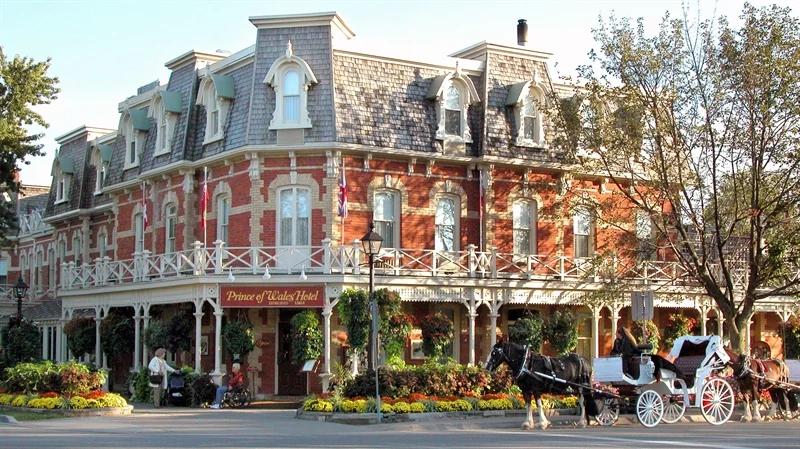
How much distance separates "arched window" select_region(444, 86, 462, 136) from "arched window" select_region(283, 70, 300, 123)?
14.8ft

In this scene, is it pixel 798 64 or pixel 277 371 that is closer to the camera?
pixel 798 64

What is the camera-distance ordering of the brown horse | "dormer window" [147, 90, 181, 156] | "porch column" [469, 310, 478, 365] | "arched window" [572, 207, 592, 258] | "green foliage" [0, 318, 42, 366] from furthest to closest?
1. "green foliage" [0, 318, 42, 366]
2. "arched window" [572, 207, 592, 258]
3. "dormer window" [147, 90, 181, 156]
4. "porch column" [469, 310, 478, 365]
5. the brown horse

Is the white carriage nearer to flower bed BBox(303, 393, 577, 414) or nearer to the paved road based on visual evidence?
the paved road

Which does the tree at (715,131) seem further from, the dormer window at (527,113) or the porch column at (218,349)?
the porch column at (218,349)

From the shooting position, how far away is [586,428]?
71.7ft

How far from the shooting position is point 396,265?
101 ft

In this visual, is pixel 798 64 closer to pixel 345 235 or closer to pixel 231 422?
pixel 345 235

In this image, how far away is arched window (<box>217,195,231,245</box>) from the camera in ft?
110

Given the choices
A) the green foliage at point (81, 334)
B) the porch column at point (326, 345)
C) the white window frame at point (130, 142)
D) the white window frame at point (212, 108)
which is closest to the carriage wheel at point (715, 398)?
the porch column at point (326, 345)

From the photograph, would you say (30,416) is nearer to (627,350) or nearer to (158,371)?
(158,371)

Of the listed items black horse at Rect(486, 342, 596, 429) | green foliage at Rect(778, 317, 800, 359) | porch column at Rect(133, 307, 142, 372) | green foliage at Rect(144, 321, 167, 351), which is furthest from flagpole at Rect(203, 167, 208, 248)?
green foliage at Rect(778, 317, 800, 359)

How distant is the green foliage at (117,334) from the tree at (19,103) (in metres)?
8.30

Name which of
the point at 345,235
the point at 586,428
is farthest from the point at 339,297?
the point at 586,428

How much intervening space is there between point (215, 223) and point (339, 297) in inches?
250
